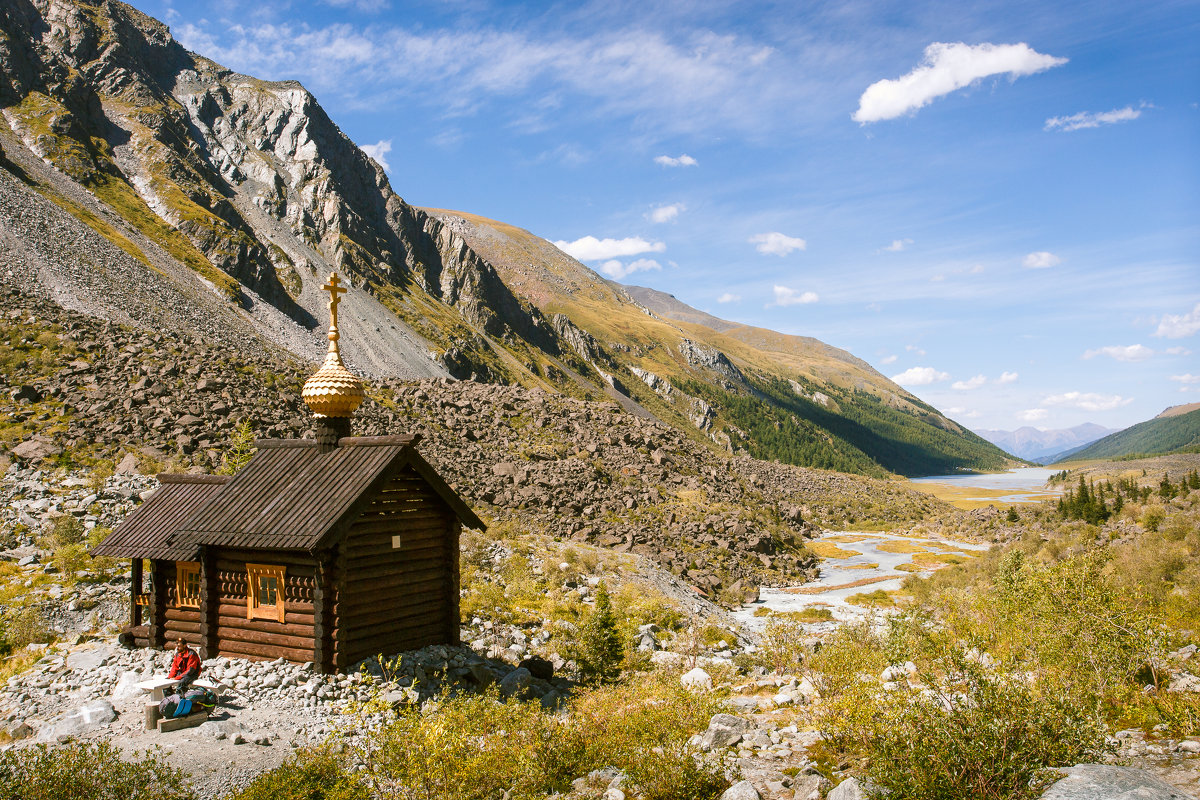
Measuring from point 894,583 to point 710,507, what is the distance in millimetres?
14381

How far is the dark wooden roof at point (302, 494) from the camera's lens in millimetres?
14562

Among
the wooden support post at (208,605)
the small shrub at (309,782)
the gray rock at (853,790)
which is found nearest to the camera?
the gray rock at (853,790)

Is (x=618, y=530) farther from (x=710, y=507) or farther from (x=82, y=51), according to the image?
(x=82, y=51)

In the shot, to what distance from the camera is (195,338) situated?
173 ft

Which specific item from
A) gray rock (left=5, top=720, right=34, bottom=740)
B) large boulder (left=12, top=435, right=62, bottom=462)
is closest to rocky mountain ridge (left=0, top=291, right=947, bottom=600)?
large boulder (left=12, top=435, right=62, bottom=462)

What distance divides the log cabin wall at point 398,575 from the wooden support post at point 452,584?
0.03m

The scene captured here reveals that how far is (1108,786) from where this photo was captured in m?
7.61

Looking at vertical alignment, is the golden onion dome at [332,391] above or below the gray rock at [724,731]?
above

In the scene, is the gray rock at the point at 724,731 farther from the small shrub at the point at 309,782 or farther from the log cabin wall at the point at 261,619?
the log cabin wall at the point at 261,619

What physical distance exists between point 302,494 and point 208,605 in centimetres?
347

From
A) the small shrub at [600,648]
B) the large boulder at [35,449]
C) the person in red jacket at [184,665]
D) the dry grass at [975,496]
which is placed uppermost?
the large boulder at [35,449]

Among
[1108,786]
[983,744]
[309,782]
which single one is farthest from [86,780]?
[1108,786]

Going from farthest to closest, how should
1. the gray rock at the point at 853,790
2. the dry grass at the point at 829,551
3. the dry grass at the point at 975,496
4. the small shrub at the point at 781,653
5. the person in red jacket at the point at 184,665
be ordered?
the dry grass at the point at 975,496 < the dry grass at the point at 829,551 < the small shrub at the point at 781,653 < the person in red jacket at the point at 184,665 < the gray rock at the point at 853,790

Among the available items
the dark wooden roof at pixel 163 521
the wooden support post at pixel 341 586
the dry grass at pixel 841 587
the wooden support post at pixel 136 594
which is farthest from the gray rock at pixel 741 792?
the dry grass at pixel 841 587
